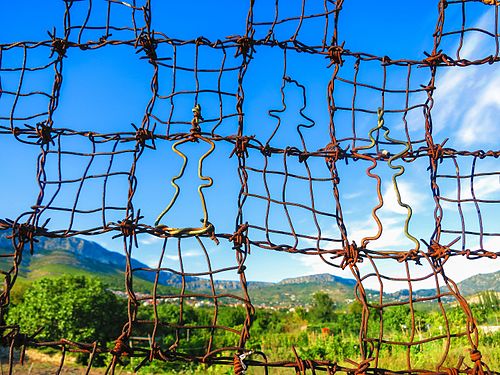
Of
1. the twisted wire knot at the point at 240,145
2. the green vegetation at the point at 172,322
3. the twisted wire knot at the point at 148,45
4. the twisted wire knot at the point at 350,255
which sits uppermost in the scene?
the twisted wire knot at the point at 148,45

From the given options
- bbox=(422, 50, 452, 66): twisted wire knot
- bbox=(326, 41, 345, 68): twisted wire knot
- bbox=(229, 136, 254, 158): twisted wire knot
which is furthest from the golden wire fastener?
bbox=(422, 50, 452, 66): twisted wire knot

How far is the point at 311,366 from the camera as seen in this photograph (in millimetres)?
845

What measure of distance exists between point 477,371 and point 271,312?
1329 centimetres

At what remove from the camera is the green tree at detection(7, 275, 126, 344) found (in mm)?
7562

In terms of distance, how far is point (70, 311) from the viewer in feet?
25.0

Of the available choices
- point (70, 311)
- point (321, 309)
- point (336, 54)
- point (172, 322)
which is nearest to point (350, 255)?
point (336, 54)

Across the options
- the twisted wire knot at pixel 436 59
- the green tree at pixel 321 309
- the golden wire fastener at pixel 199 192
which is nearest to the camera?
the golden wire fastener at pixel 199 192

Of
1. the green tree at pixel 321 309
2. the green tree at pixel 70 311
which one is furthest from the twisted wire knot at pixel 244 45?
the green tree at pixel 321 309

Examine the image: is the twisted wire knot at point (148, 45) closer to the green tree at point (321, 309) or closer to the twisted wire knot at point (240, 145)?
the twisted wire knot at point (240, 145)

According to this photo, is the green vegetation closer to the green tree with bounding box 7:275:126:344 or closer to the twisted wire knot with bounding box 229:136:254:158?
the green tree with bounding box 7:275:126:344

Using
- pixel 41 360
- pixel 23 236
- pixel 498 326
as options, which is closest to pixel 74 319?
pixel 41 360

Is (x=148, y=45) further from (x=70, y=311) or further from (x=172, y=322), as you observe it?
(x=70, y=311)

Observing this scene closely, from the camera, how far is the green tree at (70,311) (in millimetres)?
7562

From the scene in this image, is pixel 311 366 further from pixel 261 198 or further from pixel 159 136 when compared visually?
pixel 159 136
